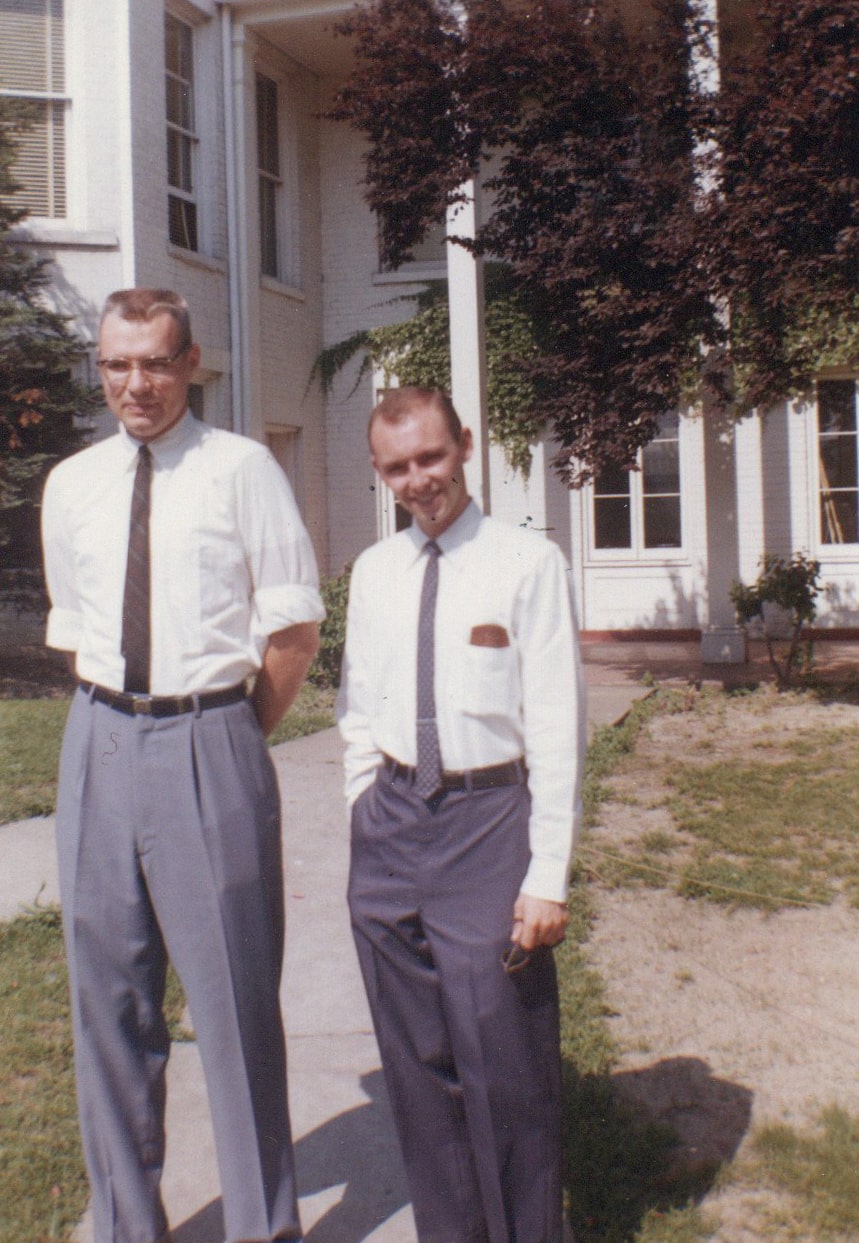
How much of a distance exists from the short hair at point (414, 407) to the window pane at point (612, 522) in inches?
466

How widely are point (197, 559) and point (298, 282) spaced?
11691mm

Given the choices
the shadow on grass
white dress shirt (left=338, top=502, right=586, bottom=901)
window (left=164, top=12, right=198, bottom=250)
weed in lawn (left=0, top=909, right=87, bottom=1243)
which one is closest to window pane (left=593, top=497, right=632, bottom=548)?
window (left=164, top=12, right=198, bottom=250)

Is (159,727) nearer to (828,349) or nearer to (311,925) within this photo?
(311,925)

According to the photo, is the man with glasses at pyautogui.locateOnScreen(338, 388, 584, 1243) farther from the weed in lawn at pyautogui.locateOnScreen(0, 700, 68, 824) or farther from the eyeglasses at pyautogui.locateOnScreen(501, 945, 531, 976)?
the weed in lawn at pyautogui.locateOnScreen(0, 700, 68, 824)

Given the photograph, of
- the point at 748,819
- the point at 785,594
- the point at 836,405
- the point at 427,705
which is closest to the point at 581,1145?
the point at 427,705

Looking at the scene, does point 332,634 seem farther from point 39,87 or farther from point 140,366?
point 140,366

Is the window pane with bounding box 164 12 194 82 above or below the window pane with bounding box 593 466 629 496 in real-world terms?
above

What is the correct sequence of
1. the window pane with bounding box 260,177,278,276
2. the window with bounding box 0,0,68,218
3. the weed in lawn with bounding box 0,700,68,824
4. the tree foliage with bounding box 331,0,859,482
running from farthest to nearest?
the window pane with bounding box 260,177,278,276 < the window with bounding box 0,0,68,218 < the tree foliage with bounding box 331,0,859,482 < the weed in lawn with bounding box 0,700,68,824

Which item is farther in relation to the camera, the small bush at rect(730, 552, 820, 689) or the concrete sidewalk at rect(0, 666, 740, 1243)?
the small bush at rect(730, 552, 820, 689)

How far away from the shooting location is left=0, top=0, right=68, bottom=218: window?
11.0 meters

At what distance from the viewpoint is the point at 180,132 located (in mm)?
12039

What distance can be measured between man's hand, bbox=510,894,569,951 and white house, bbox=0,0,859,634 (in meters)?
8.00

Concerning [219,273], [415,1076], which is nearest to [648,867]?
[415,1076]

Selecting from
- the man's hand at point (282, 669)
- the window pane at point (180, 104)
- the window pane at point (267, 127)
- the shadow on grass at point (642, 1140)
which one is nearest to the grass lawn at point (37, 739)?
the shadow on grass at point (642, 1140)
